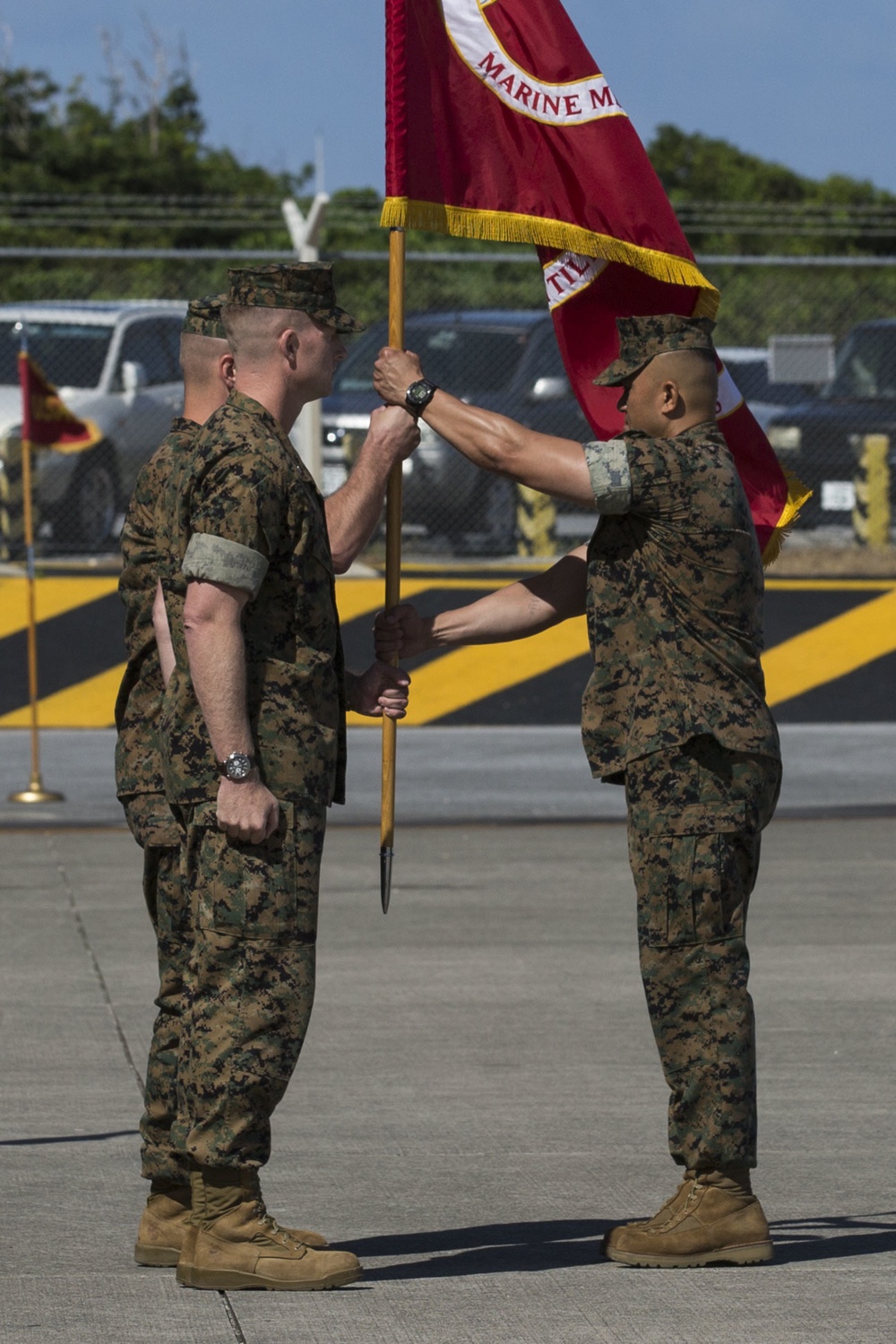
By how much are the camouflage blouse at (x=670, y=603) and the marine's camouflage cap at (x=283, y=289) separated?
0.65 metres

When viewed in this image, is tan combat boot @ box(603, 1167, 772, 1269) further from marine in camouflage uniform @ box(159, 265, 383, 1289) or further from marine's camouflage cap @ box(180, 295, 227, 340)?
marine's camouflage cap @ box(180, 295, 227, 340)

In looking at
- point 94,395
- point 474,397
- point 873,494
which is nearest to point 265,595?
point 474,397

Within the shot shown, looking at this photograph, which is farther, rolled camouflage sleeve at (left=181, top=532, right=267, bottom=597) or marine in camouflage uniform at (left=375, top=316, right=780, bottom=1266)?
marine in camouflage uniform at (left=375, top=316, right=780, bottom=1266)

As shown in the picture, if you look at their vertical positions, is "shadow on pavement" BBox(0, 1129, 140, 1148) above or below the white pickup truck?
below

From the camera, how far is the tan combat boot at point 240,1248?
485cm

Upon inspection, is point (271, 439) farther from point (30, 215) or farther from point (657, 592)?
point (30, 215)

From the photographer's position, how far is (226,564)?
473 centimetres

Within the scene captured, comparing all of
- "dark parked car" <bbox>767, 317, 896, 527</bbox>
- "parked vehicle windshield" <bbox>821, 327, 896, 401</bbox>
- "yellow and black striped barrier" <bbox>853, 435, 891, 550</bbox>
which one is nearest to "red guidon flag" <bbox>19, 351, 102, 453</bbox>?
"dark parked car" <bbox>767, 317, 896, 527</bbox>

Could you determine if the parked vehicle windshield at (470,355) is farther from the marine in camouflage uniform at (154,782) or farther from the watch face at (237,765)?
the watch face at (237,765)

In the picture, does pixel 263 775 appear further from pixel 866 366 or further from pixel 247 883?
pixel 866 366

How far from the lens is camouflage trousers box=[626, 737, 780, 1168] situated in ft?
16.5

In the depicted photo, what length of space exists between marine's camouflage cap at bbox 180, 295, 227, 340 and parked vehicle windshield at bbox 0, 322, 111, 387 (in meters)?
12.3

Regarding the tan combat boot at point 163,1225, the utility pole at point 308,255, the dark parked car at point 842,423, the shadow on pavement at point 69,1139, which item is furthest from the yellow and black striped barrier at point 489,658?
the tan combat boot at point 163,1225

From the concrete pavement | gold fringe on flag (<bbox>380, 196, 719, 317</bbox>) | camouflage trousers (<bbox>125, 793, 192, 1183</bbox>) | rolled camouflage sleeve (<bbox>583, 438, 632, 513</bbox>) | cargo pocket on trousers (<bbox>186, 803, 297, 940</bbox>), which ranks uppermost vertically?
gold fringe on flag (<bbox>380, 196, 719, 317</bbox>)
